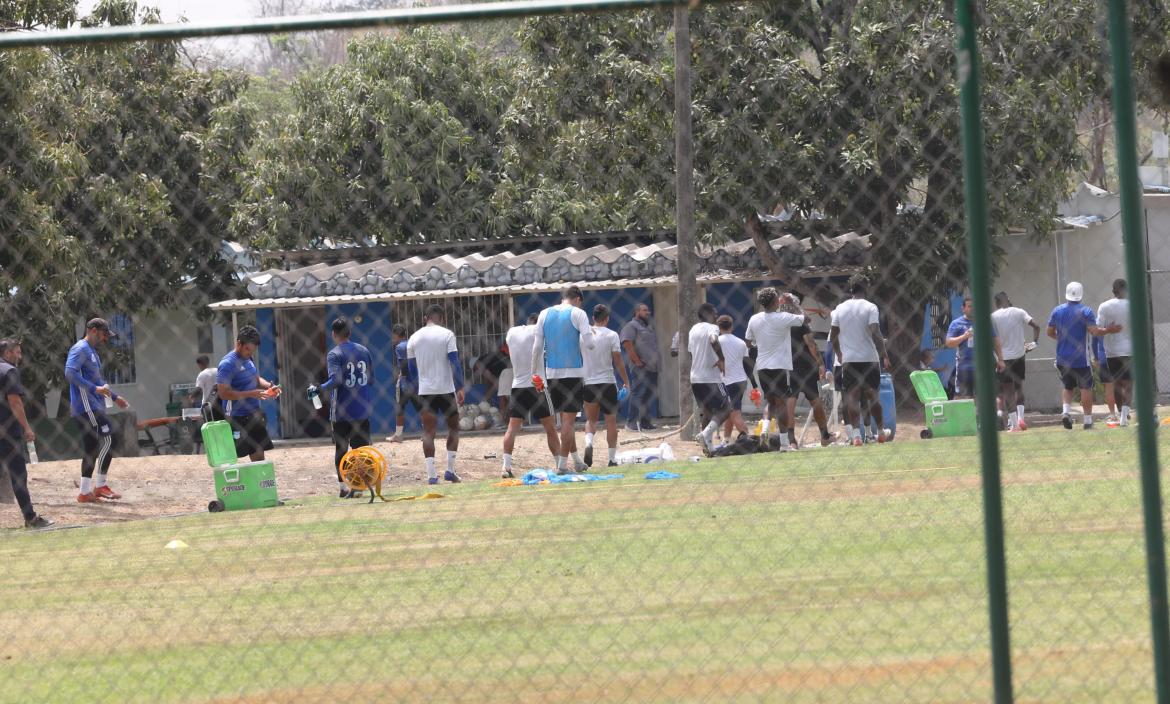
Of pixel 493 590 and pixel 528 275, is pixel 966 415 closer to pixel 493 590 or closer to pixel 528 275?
pixel 528 275

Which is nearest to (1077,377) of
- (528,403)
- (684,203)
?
(684,203)

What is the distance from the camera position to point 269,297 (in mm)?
25281

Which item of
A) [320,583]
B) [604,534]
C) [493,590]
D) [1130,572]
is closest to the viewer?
[1130,572]

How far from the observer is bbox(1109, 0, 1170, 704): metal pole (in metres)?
4.18

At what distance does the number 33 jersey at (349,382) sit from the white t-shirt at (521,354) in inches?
75.7

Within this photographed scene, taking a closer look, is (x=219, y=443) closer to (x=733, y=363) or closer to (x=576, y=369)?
(x=576, y=369)

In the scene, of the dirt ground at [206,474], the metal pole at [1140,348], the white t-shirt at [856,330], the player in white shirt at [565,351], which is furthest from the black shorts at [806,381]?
the metal pole at [1140,348]

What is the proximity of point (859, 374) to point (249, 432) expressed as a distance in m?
6.73

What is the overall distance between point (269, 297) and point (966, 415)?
40.2ft

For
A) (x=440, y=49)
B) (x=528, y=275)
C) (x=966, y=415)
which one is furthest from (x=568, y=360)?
(x=440, y=49)

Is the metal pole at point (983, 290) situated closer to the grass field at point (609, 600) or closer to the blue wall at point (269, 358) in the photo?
the grass field at point (609, 600)

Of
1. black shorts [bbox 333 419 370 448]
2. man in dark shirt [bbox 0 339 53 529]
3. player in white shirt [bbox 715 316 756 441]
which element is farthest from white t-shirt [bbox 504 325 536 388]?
man in dark shirt [bbox 0 339 53 529]

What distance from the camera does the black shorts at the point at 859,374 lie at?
16750mm

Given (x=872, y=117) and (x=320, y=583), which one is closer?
(x=320, y=583)
